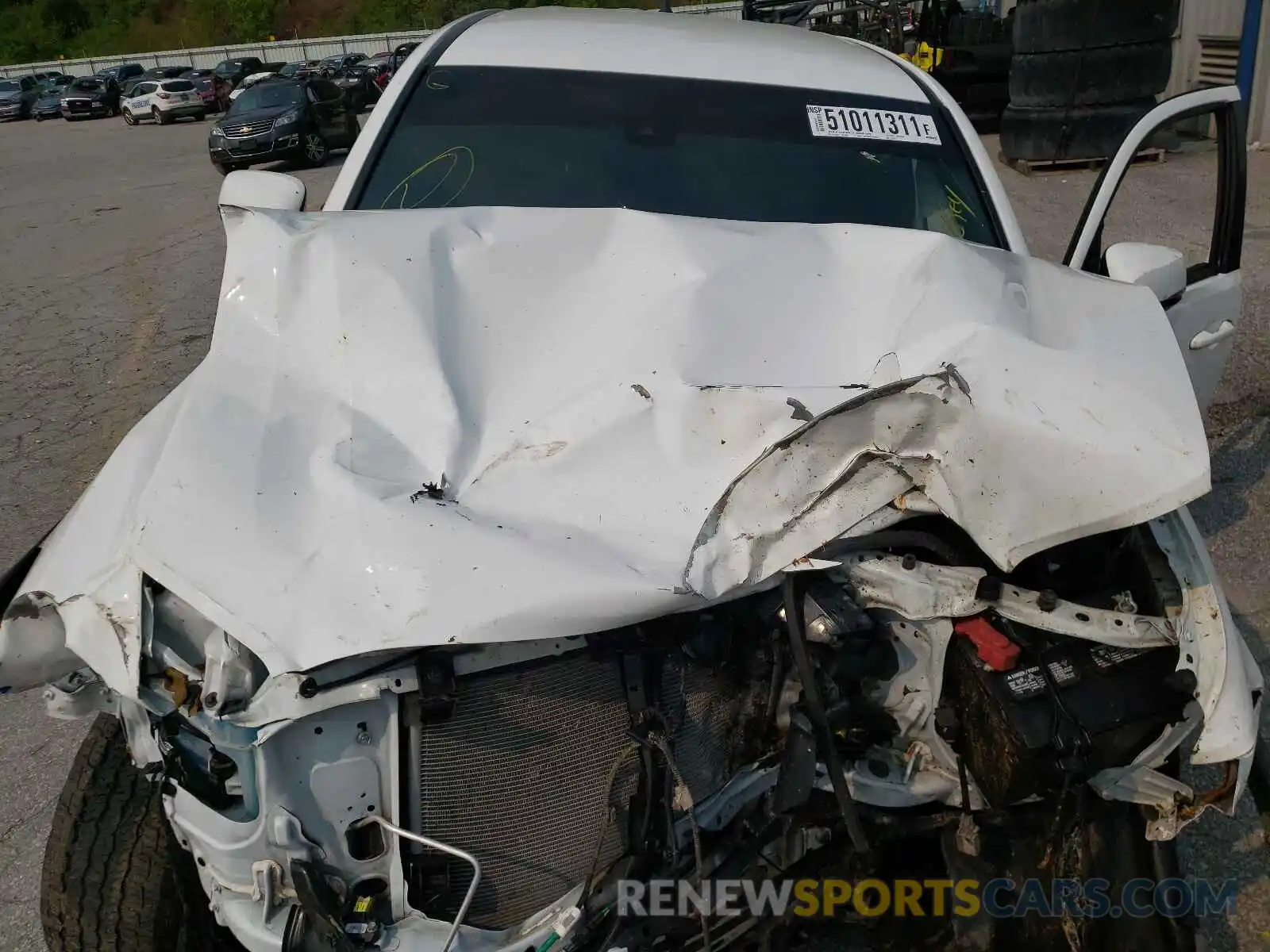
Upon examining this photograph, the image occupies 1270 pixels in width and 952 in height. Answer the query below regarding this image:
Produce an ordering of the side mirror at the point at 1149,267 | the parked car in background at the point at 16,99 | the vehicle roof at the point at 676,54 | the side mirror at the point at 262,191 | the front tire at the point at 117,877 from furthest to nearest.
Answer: the parked car in background at the point at 16,99 → the vehicle roof at the point at 676,54 → the side mirror at the point at 262,191 → the side mirror at the point at 1149,267 → the front tire at the point at 117,877

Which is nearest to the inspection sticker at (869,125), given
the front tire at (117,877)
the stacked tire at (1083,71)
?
the front tire at (117,877)

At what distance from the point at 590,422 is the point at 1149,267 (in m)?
1.57

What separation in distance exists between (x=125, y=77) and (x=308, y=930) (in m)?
41.9

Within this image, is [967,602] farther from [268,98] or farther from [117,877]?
[268,98]

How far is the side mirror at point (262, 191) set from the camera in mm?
2686

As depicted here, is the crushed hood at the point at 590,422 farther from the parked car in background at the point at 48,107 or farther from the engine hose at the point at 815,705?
the parked car in background at the point at 48,107

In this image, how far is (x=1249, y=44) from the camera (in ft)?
34.1

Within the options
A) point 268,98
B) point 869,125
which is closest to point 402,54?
point 268,98

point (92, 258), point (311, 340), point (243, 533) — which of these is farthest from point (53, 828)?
point (92, 258)

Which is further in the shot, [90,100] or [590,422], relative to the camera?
[90,100]

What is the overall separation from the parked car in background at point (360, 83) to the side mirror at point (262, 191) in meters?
14.4

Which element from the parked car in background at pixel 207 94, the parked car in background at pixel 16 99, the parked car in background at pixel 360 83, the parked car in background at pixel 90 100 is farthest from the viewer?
the parked car in background at pixel 16 99

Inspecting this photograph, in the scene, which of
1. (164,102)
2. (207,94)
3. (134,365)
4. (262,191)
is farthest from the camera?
(207,94)

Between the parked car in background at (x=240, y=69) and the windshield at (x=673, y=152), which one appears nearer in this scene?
the windshield at (x=673, y=152)
